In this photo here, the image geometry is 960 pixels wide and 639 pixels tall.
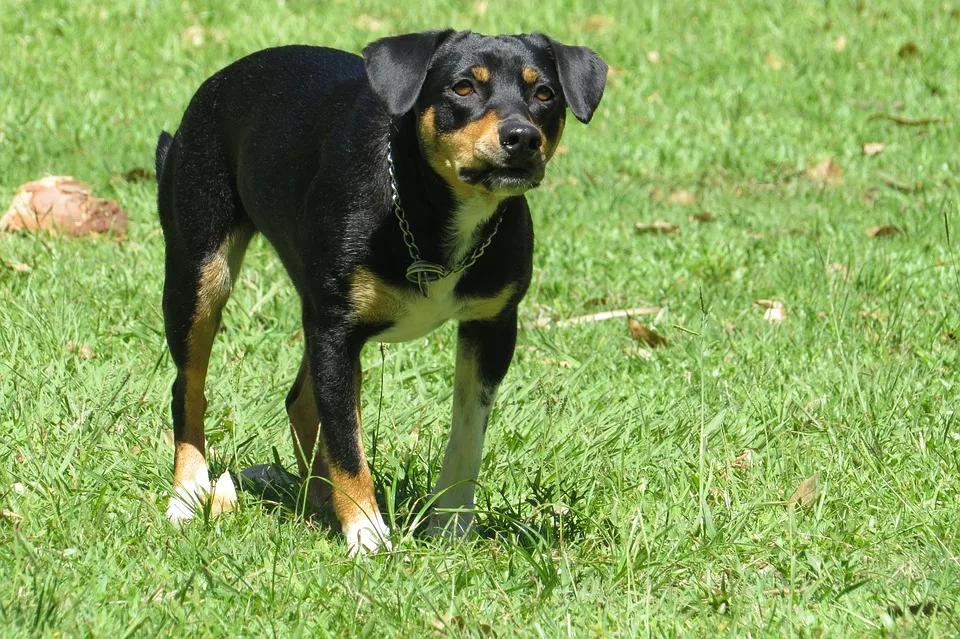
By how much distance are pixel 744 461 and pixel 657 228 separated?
2.79 m

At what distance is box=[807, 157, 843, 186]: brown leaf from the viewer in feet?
26.4

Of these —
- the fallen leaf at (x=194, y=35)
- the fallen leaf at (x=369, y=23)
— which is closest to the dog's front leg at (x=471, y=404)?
the fallen leaf at (x=194, y=35)

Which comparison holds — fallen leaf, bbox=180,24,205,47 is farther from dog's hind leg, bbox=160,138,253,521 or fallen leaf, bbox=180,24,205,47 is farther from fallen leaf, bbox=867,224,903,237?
dog's hind leg, bbox=160,138,253,521

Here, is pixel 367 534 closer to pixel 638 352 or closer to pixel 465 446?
pixel 465 446

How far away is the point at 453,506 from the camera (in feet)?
13.2

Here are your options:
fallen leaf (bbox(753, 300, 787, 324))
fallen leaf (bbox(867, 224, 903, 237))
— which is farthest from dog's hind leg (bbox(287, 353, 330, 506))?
fallen leaf (bbox(867, 224, 903, 237))

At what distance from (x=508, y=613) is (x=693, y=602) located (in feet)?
1.65

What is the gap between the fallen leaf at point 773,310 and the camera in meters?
5.65

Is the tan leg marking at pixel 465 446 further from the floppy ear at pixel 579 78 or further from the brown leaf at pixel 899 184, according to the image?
the brown leaf at pixel 899 184

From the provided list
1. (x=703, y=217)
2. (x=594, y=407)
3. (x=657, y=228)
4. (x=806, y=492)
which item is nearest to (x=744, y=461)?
(x=806, y=492)

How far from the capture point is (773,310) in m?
5.75

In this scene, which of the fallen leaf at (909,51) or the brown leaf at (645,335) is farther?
the fallen leaf at (909,51)

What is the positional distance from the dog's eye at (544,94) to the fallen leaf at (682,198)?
12.7 ft

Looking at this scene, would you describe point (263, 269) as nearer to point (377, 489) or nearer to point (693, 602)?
point (377, 489)
